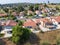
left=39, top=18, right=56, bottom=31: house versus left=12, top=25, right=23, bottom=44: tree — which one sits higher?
left=12, top=25, right=23, bottom=44: tree

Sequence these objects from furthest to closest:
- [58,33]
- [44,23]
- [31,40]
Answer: [44,23]
[58,33]
[31,40]

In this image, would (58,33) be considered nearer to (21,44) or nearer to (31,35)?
(31,35)

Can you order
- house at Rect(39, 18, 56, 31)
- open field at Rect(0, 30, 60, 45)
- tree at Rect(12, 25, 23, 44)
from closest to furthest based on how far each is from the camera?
tree at Rect(12, 25, 23, 44)
open field at Rect(0, 30, 60, 45)
house at Rect(39, 18, 56, 31)

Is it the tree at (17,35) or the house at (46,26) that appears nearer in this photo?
the tree at (17,35)

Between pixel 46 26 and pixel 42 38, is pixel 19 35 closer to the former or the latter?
pixel 42 38

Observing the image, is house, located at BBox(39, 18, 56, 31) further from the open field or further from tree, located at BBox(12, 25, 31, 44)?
tree, located at BBox(12, 25, 31, 44)

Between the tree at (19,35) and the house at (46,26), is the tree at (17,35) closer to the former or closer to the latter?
the tree at (19,35)

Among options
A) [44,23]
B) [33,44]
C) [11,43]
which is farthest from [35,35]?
[44,23]

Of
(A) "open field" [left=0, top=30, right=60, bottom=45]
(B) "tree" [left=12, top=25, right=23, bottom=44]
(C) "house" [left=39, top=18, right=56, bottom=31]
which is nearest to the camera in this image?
(B) "tree" [left=12, top=25, right=23, bottom=44]

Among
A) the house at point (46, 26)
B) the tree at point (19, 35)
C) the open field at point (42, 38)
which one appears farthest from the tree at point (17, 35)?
the house at point (46, 26)

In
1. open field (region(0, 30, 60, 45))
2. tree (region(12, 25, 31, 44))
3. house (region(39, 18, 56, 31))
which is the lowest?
house (region(39, 18, 56, 31))

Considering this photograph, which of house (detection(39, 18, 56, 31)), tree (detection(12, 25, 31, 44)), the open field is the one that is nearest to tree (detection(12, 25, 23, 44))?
tree (detection(12, 25, 31, 44))
